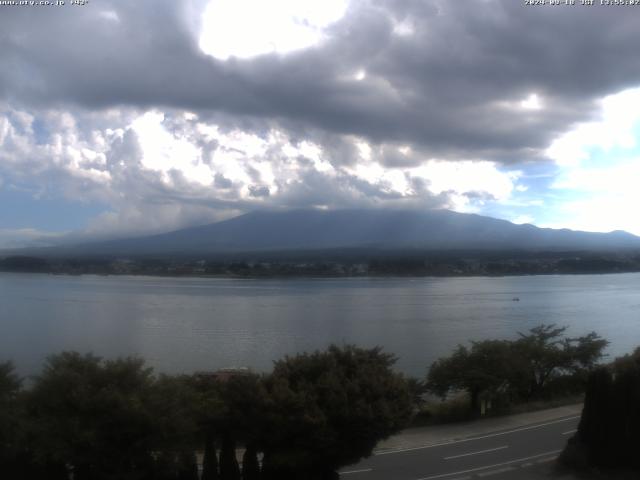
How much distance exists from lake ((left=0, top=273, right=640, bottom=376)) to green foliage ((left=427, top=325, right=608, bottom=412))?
4.19m

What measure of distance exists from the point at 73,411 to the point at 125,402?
0.59 m

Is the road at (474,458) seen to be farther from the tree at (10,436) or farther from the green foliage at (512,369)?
the tree at (10,436)

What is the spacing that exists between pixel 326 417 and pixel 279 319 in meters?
28.0

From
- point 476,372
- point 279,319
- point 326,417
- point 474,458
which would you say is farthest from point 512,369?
point 279,319

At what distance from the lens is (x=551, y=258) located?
292ft

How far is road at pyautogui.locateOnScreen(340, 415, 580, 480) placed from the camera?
8.90m

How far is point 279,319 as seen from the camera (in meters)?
35.5

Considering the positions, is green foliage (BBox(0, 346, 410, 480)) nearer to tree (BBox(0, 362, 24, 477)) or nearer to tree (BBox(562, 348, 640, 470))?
tree (BBox(0, 362, 24, 477))

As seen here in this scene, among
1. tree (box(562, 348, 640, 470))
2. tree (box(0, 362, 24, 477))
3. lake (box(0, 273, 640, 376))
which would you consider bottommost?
lake (box(0, 273, 640, 376))

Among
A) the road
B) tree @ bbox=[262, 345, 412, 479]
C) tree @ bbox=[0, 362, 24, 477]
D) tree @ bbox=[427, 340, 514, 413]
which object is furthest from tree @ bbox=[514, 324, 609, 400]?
tree @ bbox=[0, 362, 24, 477]

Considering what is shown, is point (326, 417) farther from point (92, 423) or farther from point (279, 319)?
point (279, 319)

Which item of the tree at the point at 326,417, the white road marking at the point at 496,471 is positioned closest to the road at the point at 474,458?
the white road marking at the point at 496,471

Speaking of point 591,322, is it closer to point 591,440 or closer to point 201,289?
point 591,440

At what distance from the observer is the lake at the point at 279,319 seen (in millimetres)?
25734
